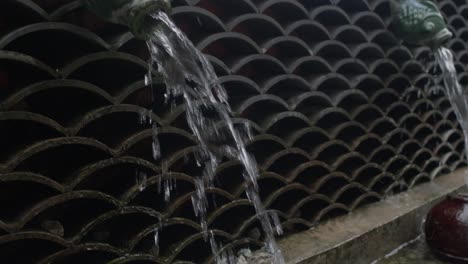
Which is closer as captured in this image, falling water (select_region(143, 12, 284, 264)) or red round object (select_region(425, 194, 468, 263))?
falling water (select_region(143, 12, 284, 264))

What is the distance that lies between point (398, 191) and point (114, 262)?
311 cm

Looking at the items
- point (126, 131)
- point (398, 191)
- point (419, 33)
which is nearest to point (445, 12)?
point (419, 33)

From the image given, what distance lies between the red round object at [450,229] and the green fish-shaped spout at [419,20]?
4.88 feet

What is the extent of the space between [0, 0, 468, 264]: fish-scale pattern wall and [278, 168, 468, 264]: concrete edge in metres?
0.12

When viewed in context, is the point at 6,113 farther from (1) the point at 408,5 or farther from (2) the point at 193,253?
(1) the point at 408,5

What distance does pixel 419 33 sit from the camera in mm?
3795

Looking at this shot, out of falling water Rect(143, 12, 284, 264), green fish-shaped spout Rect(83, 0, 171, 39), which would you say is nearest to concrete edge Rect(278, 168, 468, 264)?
falling water Rect(143, 12, 284, 264)

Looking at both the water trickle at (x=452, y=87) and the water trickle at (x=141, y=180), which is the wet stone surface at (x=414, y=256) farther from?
the water trickle at (x=141, y=180)

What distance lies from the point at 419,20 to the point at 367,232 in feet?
6.53

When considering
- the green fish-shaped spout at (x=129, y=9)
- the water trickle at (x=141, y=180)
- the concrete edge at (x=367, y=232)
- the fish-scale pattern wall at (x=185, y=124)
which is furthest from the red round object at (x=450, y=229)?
the green fish-shaped spout at (x=129, y=9)

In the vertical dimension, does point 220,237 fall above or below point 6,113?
below

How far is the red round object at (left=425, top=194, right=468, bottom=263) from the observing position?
131 inches

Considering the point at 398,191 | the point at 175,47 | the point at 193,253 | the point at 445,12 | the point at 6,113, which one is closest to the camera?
the point at 6,113

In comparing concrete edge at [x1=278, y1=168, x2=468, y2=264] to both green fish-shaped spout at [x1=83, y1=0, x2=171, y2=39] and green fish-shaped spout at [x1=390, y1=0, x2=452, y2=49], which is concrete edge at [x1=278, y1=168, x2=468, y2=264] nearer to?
green fish-shaped spout at [x1=390, y1=0, x2=452, y2=49]
